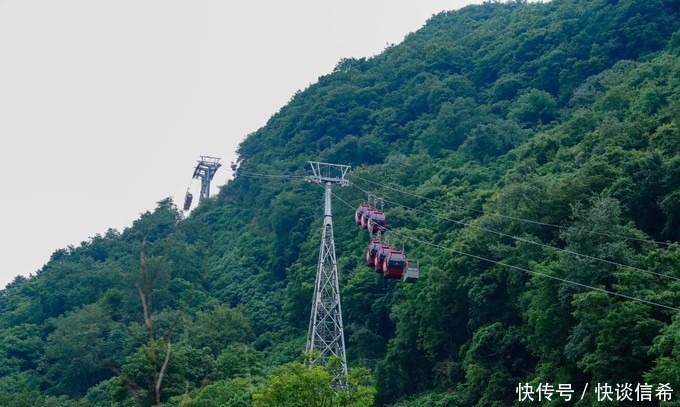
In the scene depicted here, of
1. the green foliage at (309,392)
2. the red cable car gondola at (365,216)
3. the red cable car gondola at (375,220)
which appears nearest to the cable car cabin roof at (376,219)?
the red cable car gondola at (375,220)

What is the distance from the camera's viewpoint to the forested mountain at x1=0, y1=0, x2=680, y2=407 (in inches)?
885

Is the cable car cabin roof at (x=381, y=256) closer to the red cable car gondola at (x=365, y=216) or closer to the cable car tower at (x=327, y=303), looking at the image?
the cable car tower at (x=327, y=303)

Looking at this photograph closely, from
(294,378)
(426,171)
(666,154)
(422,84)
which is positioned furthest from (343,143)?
(294,378)

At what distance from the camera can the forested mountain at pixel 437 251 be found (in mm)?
22469

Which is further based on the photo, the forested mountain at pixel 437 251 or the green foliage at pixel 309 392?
the forested mountain at pixel 437 251

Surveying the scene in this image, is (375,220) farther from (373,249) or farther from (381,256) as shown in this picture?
(381,256)

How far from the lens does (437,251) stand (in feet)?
117

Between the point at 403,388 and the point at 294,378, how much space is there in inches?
457

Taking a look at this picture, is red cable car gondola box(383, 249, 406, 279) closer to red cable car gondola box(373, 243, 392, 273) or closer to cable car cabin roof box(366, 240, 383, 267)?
red cable car gondola box(373, 243, 392, 273)

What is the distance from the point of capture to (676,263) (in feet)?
72.8

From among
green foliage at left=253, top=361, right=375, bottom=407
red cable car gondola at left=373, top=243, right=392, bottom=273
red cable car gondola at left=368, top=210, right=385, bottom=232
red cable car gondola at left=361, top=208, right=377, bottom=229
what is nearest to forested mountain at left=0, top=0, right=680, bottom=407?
green foliage at left=253, top=361, right=375, bottom=407

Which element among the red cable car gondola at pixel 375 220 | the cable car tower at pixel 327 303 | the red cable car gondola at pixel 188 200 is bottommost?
the cable car tower at pixel 327 303

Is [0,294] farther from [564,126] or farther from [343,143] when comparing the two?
[564,126]

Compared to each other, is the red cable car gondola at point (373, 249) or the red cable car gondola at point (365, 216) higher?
the red cable car gondola at point (365, 216)
